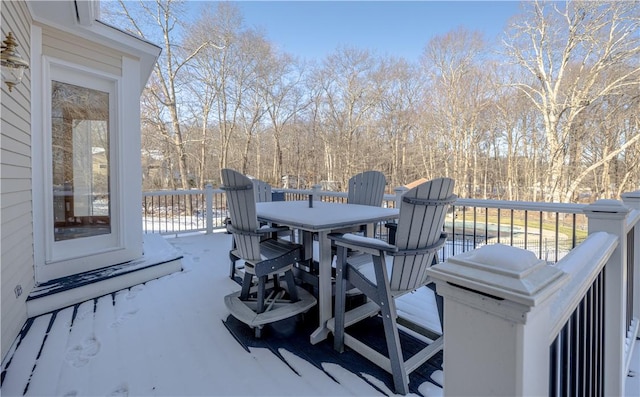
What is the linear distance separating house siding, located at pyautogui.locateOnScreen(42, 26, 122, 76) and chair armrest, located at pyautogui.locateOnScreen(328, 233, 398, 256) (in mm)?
3268

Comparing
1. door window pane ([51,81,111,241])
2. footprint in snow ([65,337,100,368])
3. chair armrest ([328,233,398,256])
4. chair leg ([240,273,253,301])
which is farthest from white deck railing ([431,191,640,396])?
door window pane ([51,81,111,241])

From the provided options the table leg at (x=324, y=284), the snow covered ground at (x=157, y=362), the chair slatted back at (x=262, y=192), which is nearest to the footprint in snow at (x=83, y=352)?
the snow covered ground at (x=157, y=362)

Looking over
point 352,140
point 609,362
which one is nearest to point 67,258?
point 609,362

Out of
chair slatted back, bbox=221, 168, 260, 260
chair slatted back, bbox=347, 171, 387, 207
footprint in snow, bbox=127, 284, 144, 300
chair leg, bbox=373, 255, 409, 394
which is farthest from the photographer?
chair slatted back, bbox=347, 171, 387, 207

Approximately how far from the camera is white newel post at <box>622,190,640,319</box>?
2312 mm

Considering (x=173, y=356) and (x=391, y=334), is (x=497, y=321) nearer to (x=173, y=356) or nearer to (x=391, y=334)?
(x=391, y=334)

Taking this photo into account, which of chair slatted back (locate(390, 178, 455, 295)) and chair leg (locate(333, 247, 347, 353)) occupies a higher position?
chair slatted back (locate(390, 178, 455, 295))

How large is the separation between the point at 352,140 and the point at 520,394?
49.9 ft

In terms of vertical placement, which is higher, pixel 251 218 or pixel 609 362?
pixel 251 218

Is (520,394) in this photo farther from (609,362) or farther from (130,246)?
(130,246)

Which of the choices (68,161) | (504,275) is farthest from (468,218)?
(504,275)

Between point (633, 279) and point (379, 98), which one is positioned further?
point (379, 98)

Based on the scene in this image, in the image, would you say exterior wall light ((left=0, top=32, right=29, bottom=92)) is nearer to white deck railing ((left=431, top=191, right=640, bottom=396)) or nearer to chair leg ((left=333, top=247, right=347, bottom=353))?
chair leg ((left=333, top=247, right=347, bottom=353))

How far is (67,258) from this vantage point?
3.10 meters
